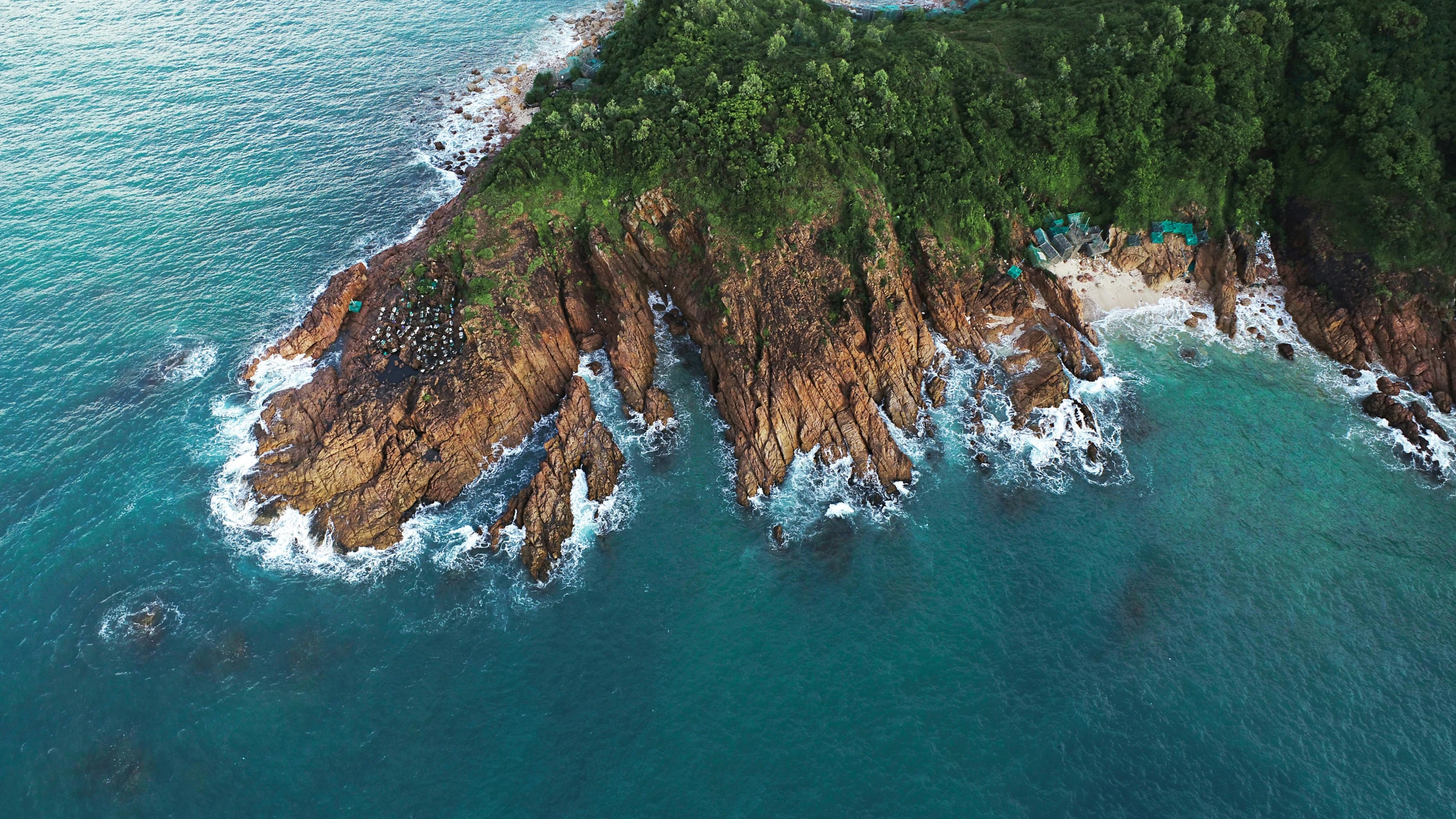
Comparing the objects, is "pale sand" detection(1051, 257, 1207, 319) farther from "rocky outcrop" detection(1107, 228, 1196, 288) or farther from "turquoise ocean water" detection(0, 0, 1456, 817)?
"turquoise ocean water" detection(0, 0, 1456, 817)

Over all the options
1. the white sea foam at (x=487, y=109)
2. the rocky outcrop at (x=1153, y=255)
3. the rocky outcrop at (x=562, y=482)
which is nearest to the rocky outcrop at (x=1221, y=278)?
the rocky outcrop at (x=1153, y=255)

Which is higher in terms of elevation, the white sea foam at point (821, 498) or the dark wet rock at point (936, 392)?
the dark wet rock at point (936, 392)

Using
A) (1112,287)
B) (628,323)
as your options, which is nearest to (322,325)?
(628,323)

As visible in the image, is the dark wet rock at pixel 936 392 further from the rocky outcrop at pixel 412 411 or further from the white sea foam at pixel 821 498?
the rocky outcrop at pixel 412 411

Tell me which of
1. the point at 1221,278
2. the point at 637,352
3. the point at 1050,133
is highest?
the point at 1050,133

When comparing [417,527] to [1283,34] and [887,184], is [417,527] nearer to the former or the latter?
[887,184]

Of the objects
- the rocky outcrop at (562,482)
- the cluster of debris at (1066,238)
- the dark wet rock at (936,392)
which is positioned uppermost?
the cluster of debris at (1066,238)

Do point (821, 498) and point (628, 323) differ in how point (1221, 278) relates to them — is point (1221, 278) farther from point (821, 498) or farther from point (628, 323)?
point (628, 323)
